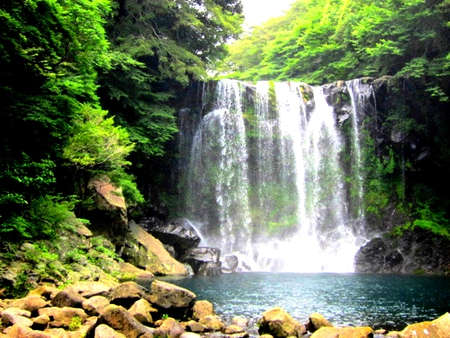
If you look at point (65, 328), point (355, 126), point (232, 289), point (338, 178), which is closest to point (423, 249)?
point (338, 178)

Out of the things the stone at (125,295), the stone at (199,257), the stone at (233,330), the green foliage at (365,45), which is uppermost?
the green foliage at (365,45)

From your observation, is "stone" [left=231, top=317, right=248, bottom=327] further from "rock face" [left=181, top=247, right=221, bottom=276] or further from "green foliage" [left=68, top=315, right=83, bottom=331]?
"rock face" [left=181, top=247, right=221, bottom=276]

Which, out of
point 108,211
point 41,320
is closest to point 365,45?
point 108,211

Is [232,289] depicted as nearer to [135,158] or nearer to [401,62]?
[135,158]

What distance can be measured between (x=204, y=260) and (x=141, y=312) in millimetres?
11601

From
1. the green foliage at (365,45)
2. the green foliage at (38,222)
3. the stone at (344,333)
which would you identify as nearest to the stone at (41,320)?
the green foliage at (38,222)

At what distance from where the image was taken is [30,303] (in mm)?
6148

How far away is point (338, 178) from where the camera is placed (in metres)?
24.6

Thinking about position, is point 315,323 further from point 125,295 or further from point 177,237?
point 177,237

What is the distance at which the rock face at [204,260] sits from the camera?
17.3m

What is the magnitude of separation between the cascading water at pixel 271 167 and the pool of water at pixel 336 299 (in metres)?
8.63

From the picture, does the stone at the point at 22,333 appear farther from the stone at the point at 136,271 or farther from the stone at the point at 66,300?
the stone at the point at 136,271

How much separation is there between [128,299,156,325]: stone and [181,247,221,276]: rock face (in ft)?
34.7

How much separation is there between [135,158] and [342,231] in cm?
1308
